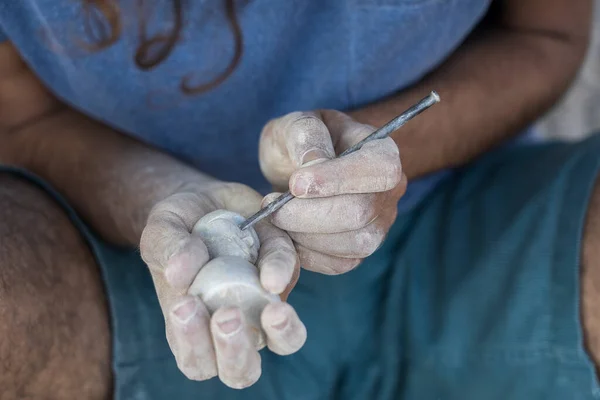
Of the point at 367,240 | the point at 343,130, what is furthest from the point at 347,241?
the point at 343,130

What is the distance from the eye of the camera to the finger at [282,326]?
494 mm

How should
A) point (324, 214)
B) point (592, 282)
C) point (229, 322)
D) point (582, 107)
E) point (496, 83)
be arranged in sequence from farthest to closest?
1. point (582, 107)
2. point (496, 83)
3. point (592, 282)
4. point (324, 214)
5. point (229, 322)

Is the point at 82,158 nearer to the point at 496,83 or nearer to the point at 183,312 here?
the point at 183,312

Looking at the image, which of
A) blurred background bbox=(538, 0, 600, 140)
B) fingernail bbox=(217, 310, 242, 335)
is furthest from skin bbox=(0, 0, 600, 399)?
blurred background bbox=(538, 0, 600, 140)

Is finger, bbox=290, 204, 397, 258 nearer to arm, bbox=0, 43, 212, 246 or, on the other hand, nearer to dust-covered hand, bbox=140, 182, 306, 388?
dust-covered hand, bbox=140, 182, 306, 388

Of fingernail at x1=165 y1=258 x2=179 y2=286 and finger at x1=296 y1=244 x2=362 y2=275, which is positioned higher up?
fingernail at x1=165 y1=258 x2=179 y2=286

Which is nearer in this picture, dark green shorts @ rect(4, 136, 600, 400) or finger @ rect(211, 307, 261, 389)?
finger @ rect(211, 307, 261, 389)

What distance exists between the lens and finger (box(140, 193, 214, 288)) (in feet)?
1.72

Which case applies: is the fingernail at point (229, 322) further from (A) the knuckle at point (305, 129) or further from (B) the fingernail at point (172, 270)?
(A) the knuckle at point (305, 129)

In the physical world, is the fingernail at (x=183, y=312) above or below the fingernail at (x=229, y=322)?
above

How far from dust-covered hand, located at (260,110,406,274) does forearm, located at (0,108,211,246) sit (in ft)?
0.61

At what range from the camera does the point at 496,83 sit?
3.05ft

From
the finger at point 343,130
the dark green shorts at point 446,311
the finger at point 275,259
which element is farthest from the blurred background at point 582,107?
the finger at point 275,259

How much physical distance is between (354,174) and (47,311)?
39 centimetres
